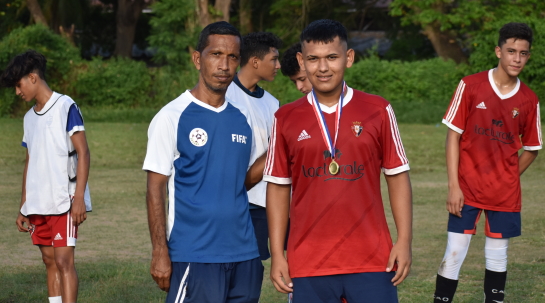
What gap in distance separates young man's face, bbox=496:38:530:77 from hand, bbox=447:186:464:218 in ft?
3.15

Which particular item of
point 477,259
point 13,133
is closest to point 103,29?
point 13,133

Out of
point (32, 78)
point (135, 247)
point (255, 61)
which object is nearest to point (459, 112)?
point (255, 61)

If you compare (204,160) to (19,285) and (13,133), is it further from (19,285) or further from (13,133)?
(13,133)

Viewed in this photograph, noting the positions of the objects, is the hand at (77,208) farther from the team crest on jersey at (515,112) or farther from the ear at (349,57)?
the team crest on jersey at (515,112)

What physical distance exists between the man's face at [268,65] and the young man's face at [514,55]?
171 centimetres

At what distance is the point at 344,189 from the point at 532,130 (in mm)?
2929

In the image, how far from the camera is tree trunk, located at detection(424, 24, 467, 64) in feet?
109

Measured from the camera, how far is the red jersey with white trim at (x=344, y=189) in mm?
3662

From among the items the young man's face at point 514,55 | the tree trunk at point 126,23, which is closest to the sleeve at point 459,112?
the young man's face at point 514,55

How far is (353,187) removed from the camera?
3.66m

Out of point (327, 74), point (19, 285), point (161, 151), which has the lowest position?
point (19, 285)

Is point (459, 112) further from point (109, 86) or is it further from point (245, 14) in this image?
point (245, 14)

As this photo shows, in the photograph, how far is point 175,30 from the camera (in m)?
33.1

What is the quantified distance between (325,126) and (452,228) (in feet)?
8.50
